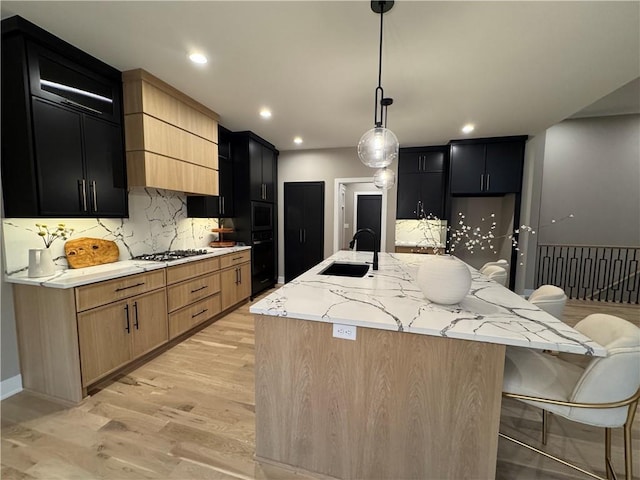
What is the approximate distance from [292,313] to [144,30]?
89.4 inches

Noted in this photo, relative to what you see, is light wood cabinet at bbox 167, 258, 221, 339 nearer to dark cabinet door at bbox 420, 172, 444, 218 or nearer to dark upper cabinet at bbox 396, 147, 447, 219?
dark upper cabinet at bbox 396, 147, 447, 219

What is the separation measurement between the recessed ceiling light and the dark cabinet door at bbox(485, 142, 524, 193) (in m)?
4.36

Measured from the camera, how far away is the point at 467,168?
14.7 feet

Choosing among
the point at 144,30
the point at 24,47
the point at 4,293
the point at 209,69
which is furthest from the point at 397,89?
the point at 4,293

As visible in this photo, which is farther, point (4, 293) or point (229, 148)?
→ point (229, 148)

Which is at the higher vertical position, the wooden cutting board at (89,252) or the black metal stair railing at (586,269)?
the wooden cutting board at (89,252)

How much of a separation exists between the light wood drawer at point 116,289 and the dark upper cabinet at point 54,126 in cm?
65

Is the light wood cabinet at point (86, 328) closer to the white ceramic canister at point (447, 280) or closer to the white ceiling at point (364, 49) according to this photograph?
the white ceiling at point (364, 49)

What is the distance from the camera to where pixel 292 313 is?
4.19 ft

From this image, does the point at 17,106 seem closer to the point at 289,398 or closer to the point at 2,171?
the point at 2,171

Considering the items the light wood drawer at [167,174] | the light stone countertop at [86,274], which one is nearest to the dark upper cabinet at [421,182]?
the light wood drawer at [167,174]

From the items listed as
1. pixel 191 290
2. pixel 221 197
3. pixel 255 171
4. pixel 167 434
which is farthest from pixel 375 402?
pixel 255 171

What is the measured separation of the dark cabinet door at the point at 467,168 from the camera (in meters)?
4.43

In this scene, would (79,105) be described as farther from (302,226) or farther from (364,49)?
(302,226)
